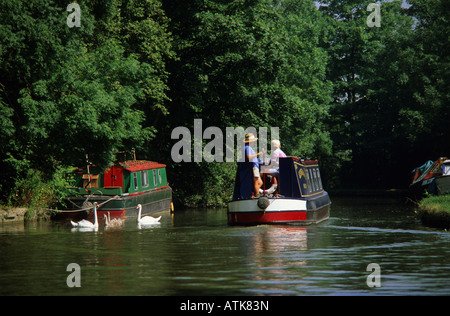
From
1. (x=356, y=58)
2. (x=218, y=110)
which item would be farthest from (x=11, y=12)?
(x=356, y=58)

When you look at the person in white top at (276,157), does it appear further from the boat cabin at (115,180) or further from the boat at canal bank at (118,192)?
the boat cabin at (115,180)

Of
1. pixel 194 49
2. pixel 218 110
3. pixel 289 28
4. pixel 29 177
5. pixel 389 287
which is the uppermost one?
pixel 289 28

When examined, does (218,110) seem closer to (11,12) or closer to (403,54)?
(11,12)

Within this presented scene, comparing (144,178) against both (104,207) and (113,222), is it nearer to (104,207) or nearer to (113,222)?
(104,207)

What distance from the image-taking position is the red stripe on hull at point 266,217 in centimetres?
2148

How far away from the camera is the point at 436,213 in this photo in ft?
71.7

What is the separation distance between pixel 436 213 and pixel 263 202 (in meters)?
5.17

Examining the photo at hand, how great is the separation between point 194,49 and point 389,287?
25840mm

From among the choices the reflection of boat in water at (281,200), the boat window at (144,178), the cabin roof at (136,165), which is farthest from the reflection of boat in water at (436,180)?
the boat window at (144,178)

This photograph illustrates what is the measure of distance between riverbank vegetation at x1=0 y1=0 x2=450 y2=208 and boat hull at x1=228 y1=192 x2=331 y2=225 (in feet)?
19.6

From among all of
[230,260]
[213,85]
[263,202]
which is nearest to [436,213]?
[263,202]

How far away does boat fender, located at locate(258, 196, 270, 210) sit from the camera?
21.2 metres

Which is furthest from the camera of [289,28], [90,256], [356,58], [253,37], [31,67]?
→ [356,58]
